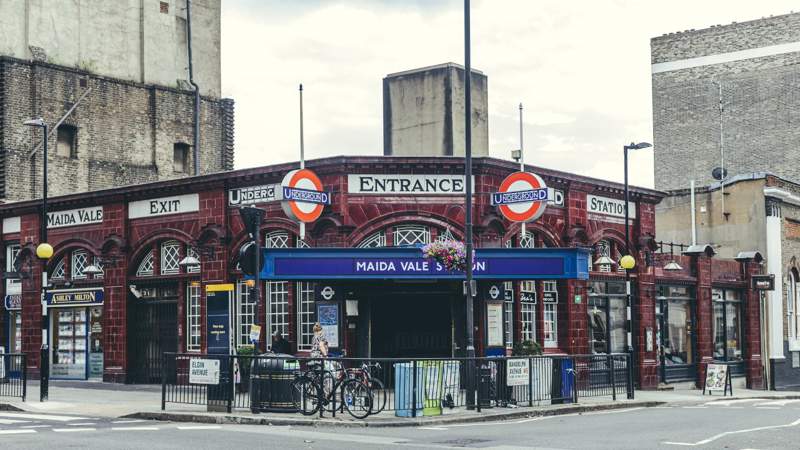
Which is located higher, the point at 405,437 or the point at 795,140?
the point at 795,140

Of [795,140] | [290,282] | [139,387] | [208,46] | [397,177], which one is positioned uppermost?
[208,46]

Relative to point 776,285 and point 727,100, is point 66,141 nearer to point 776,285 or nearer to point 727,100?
point 776,285

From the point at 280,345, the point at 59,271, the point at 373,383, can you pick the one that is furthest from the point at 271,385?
the point at 59,271

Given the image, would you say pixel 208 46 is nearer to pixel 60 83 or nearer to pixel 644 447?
pixel 60 83

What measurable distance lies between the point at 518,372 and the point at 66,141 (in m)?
25.2

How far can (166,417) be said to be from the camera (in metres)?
21.4

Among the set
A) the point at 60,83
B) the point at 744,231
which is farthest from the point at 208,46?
the point at 744,231

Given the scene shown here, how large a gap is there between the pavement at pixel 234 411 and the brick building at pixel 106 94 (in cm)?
1270

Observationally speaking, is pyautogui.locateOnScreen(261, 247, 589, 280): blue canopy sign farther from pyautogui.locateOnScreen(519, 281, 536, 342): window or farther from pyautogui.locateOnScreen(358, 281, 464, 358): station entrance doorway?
pyautogui.locateOnScreen(519, 281, 536, 342): window

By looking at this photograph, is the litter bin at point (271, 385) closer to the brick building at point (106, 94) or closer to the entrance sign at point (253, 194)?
the entrance sign at point (253, 194)

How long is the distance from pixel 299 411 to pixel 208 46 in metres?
30.0

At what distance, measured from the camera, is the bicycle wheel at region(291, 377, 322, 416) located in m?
20.9

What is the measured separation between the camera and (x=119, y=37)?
146 feet

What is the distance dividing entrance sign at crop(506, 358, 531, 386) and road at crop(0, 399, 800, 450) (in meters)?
1.36
